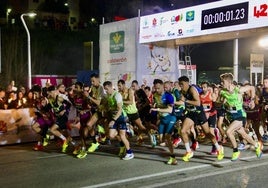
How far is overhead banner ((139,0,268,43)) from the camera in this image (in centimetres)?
1220

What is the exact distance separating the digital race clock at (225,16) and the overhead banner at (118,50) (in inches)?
135

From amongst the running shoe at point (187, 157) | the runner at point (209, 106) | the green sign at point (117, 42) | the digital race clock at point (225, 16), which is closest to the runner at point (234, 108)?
the running shoe at point (187, 157)

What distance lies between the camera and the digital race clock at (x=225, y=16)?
1248cm

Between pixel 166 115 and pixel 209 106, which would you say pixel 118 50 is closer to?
pixel 209 106

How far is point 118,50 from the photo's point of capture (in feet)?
56.0

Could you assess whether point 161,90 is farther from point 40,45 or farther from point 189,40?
point 40,45

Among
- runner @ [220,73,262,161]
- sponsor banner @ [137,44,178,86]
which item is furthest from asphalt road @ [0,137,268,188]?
sponsor banner @ [137,44,178,86]

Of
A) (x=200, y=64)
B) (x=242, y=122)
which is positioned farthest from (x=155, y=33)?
(x=200, y=64)

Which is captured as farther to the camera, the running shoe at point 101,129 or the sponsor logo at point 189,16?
the sponsor logo at point 189,16

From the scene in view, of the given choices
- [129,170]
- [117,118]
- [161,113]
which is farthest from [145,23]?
[129,170]

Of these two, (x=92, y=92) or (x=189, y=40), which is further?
(x=189, y=40)

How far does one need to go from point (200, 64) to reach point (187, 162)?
101ft

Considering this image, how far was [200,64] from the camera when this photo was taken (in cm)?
3931

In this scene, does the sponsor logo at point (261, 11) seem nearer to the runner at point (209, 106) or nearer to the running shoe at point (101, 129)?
the runner at point (209, 106)
